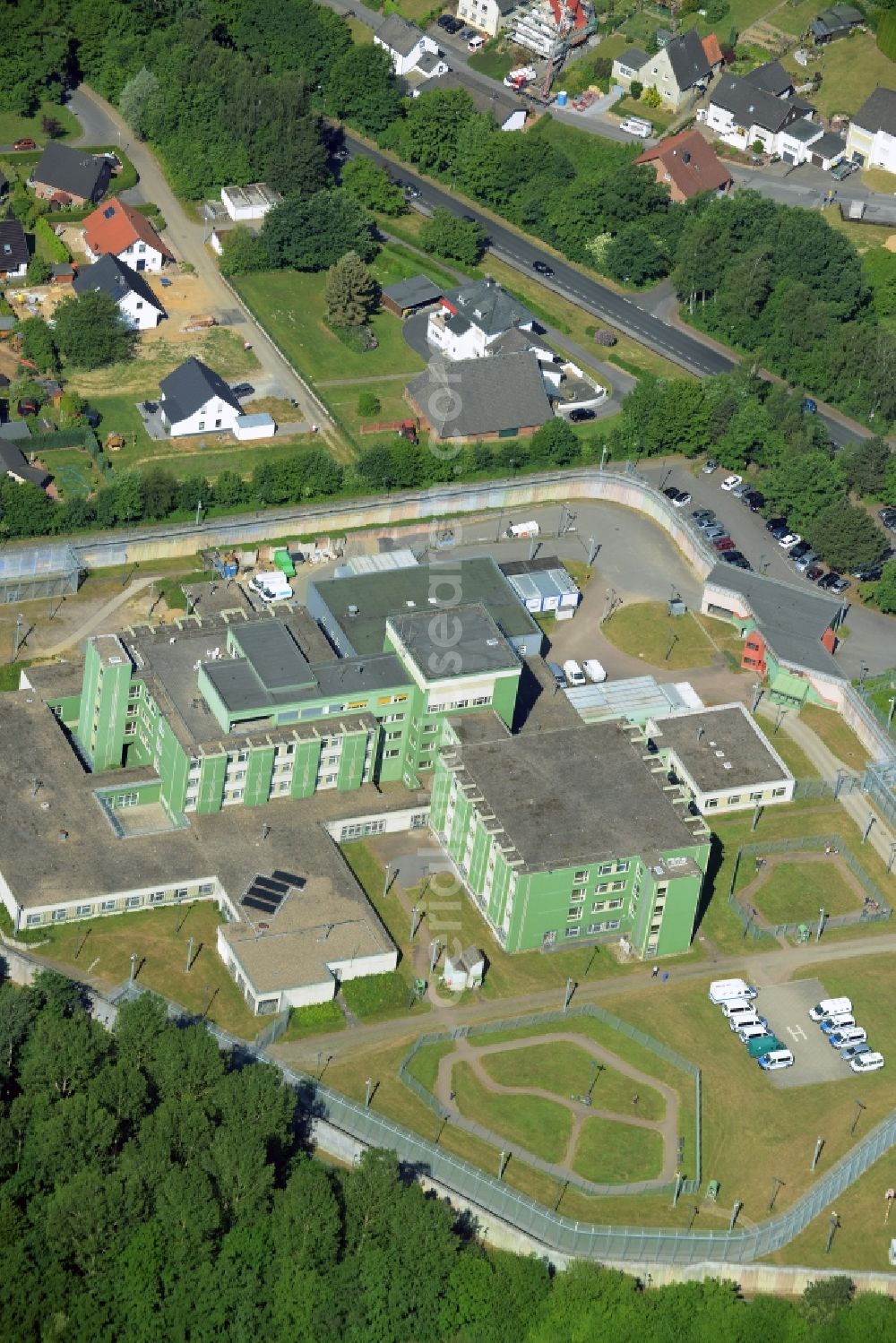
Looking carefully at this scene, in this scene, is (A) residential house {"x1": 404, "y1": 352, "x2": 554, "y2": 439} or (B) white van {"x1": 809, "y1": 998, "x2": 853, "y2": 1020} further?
(A) residential house {"x1": 404, "y1": 352, "x2": 554, "y2": 439}

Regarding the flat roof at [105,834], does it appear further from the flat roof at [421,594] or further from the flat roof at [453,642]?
the flat roof at [421,594]

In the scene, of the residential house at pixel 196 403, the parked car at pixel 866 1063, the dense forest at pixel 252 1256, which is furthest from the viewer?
the residential house at pixel 196 403

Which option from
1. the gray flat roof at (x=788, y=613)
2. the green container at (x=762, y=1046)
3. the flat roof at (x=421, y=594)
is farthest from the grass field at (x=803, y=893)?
the flat roof at (x=421, y=594)

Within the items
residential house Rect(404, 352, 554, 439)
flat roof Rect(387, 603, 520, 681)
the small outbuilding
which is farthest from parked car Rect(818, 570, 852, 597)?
the small outbuilding

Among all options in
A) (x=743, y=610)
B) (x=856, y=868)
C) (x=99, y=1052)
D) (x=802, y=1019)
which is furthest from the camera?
(x=743, y=610)

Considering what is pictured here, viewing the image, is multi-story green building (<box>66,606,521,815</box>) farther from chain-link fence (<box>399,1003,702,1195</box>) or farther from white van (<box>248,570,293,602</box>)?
chain-link fence (<box>399,1003,702,1195</box>)

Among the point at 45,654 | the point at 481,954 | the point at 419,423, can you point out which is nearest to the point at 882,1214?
the point at 481,954

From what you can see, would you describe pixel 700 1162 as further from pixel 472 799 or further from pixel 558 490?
pixel 558 490
